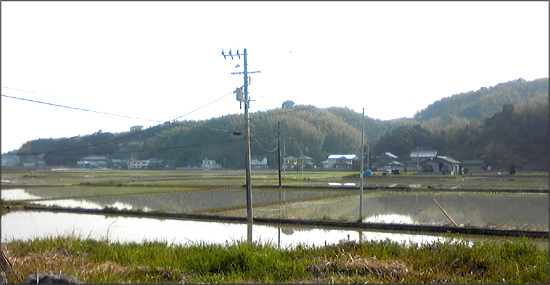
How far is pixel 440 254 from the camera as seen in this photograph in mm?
7961

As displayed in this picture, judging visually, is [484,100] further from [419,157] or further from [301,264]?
[301,264]

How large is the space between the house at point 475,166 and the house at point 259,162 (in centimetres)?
2117

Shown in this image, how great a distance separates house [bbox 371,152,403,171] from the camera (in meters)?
54.4

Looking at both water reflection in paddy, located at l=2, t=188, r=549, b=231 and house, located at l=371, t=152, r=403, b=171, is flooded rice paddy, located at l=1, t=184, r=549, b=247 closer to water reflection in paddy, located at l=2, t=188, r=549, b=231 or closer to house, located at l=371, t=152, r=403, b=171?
water reflection in paddy, located at l=2, t=188, r=549, b=231

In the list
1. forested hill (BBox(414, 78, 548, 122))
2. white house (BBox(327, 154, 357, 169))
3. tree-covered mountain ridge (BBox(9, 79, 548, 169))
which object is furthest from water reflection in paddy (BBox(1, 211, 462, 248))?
white house (BBox(327, 154, 357, 169))

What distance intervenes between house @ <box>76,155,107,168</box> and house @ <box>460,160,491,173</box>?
48.8m

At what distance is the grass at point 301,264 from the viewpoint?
264 inches

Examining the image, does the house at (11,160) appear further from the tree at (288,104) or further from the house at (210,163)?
the tree at (288,104)

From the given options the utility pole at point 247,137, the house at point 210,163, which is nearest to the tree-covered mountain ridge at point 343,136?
the house at point 210,163

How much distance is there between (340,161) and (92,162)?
35860 mm

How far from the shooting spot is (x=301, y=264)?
24.1ft

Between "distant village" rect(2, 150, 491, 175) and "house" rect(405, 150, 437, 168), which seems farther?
"house" rect(405, 150, 437, 168)

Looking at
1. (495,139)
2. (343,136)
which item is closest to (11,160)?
(343,136)

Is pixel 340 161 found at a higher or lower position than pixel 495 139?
lower
